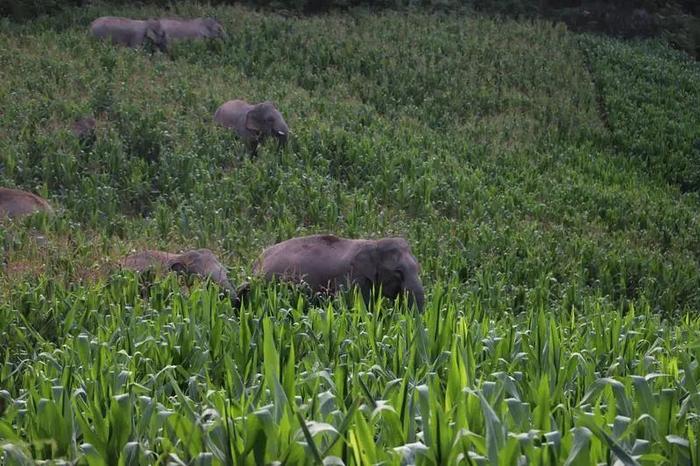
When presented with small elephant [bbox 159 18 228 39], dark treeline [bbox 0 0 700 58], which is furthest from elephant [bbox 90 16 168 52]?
dark treeline [bbox 0 0 700 58]

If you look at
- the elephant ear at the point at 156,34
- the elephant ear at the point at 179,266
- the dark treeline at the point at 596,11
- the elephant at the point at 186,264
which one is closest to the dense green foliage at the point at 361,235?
the elephant at the point at 186,264

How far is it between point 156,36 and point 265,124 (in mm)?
7722

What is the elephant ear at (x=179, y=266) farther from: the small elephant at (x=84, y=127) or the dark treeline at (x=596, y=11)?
the dark treeline at (x=596, y=11)

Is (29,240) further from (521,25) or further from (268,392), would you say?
(521,25)

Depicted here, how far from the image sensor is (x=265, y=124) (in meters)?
13.9

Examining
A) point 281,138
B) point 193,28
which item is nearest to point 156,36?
point 193,28

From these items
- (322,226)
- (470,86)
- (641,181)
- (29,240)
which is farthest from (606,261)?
(470,86)

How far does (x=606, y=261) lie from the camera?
11398 mm

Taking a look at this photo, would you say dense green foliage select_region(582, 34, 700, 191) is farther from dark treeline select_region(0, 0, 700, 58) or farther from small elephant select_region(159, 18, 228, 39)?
small elephant select_region(159, 18, 228, 39)

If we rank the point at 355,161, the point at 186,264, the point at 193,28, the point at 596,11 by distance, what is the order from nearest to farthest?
the point at 186,264
the point at 355,161
the point at 193,28
the point at 596,11

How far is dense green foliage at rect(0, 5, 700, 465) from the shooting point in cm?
328

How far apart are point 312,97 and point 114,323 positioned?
1287 cm

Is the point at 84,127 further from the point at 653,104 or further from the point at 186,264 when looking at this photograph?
the point at 653,104

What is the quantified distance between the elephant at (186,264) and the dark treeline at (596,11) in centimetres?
2019
